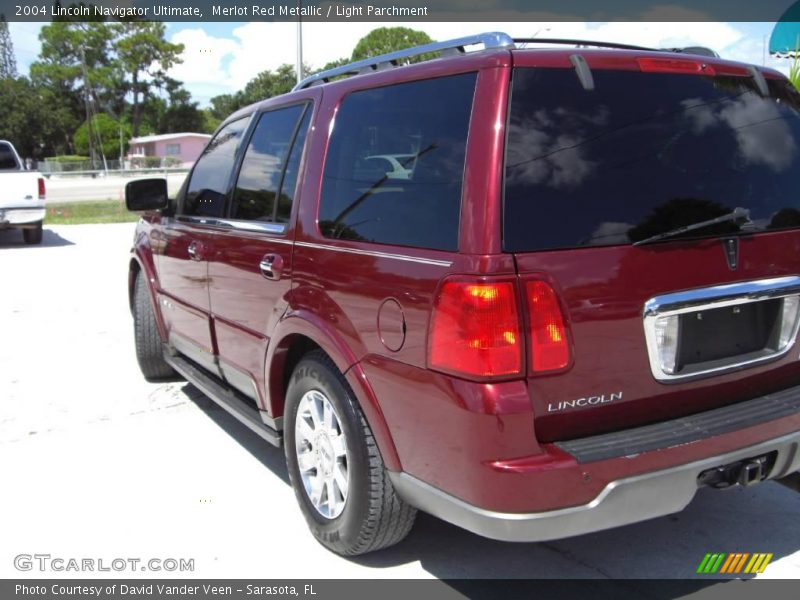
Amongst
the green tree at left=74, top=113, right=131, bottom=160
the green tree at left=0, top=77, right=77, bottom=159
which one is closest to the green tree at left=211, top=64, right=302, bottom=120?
the green tree at left=74, top=113, right=131, bottom=160

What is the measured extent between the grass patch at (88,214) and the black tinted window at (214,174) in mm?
14873

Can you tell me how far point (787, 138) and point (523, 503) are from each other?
6.09 ft

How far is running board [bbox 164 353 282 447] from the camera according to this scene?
141 inches

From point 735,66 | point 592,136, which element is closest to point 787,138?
point 735,66

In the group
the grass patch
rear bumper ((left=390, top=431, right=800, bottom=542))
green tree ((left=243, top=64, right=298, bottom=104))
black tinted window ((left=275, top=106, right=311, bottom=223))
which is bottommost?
rear bumper ((left=390, top=431, right=800, bottom=542))

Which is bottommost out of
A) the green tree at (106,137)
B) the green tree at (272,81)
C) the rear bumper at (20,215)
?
the rear bumper at (20,215)

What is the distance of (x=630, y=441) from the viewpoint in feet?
8.05

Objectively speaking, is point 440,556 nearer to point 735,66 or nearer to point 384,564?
point 384,564

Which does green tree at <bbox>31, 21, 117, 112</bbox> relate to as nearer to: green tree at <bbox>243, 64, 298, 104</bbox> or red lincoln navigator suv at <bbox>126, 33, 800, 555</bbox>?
green tree at <bbox>243, 64, 298, 104</bbox>

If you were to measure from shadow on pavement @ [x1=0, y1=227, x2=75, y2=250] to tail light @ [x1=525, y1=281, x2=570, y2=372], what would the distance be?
13.7 m

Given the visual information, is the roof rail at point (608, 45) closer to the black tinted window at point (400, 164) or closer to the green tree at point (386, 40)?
the black tinted window at point (400, 164)

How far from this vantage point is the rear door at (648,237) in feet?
7.83

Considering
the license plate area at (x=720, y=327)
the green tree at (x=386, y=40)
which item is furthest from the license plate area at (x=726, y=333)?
the green tree at (x=386, y=40)

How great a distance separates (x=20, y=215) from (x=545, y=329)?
13.7 m
